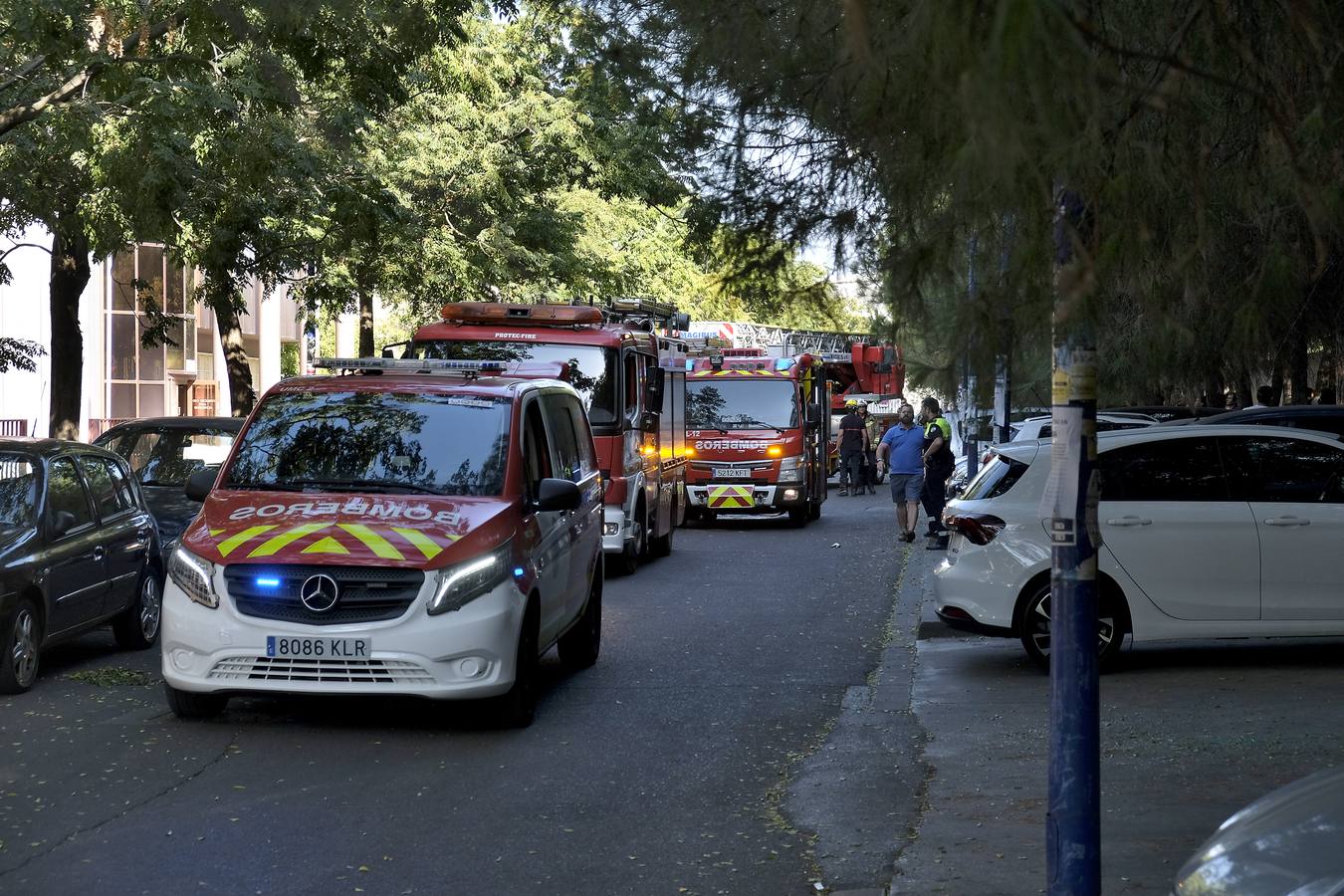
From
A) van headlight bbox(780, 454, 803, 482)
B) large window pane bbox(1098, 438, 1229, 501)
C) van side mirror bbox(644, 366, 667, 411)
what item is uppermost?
van side mirror bbox(644, 366, 667, 411)

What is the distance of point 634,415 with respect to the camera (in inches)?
750

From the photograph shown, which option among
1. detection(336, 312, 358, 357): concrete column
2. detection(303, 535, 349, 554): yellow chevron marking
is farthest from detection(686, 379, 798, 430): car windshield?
detection(336, 312, 358, 357): concrete column

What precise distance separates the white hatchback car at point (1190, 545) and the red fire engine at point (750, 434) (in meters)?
14.6

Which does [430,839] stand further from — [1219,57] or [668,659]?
[668,659]

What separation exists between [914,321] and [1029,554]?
20.9ft

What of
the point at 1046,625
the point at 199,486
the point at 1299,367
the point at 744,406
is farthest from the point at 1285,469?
the point at 744,406

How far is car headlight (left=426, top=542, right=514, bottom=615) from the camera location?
8.84m

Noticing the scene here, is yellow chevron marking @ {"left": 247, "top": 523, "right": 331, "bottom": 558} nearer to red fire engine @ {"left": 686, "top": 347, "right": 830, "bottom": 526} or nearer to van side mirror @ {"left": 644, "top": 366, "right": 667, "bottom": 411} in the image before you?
van side mirror @ {"left": 644, "top": 366, "right": 667, "bottom": 411}

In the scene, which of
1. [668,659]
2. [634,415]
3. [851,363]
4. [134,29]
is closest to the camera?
[668,659]

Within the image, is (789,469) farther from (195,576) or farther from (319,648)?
(319,648)

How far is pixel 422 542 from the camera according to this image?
8961mm

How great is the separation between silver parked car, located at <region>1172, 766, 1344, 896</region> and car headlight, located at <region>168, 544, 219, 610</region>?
19.6 ft

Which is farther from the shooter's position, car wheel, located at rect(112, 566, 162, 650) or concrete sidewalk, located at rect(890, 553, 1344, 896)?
car wheel, located at rect(112, 566, 162, 650)

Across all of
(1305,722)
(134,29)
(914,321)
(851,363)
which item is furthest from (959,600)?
(851,363)
